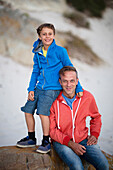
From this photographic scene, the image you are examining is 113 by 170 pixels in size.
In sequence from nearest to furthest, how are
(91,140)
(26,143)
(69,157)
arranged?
(69,157) < (91,140) < (26,143)

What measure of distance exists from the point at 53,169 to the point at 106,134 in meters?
2.77

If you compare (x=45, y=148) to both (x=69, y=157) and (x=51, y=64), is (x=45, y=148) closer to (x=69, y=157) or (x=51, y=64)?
(x=69, y=157)

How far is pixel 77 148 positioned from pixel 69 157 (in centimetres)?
13

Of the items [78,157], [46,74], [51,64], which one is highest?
[51,64]

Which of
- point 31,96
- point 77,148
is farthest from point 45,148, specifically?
point 31,96

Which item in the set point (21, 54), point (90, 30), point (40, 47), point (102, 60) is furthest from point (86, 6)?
point (40, 47)

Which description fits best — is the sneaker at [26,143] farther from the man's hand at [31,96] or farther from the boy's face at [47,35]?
the boy's face at [47,35]

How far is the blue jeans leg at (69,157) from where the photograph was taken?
6.81 feet

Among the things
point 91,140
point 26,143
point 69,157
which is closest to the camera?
point 69,157

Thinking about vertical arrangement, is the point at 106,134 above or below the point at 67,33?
below

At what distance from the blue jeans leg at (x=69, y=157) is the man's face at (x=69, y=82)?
23.7 inches

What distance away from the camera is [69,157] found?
211 centimetres

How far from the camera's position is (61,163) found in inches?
93.6

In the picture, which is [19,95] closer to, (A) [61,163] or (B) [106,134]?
(B) [106,134]
